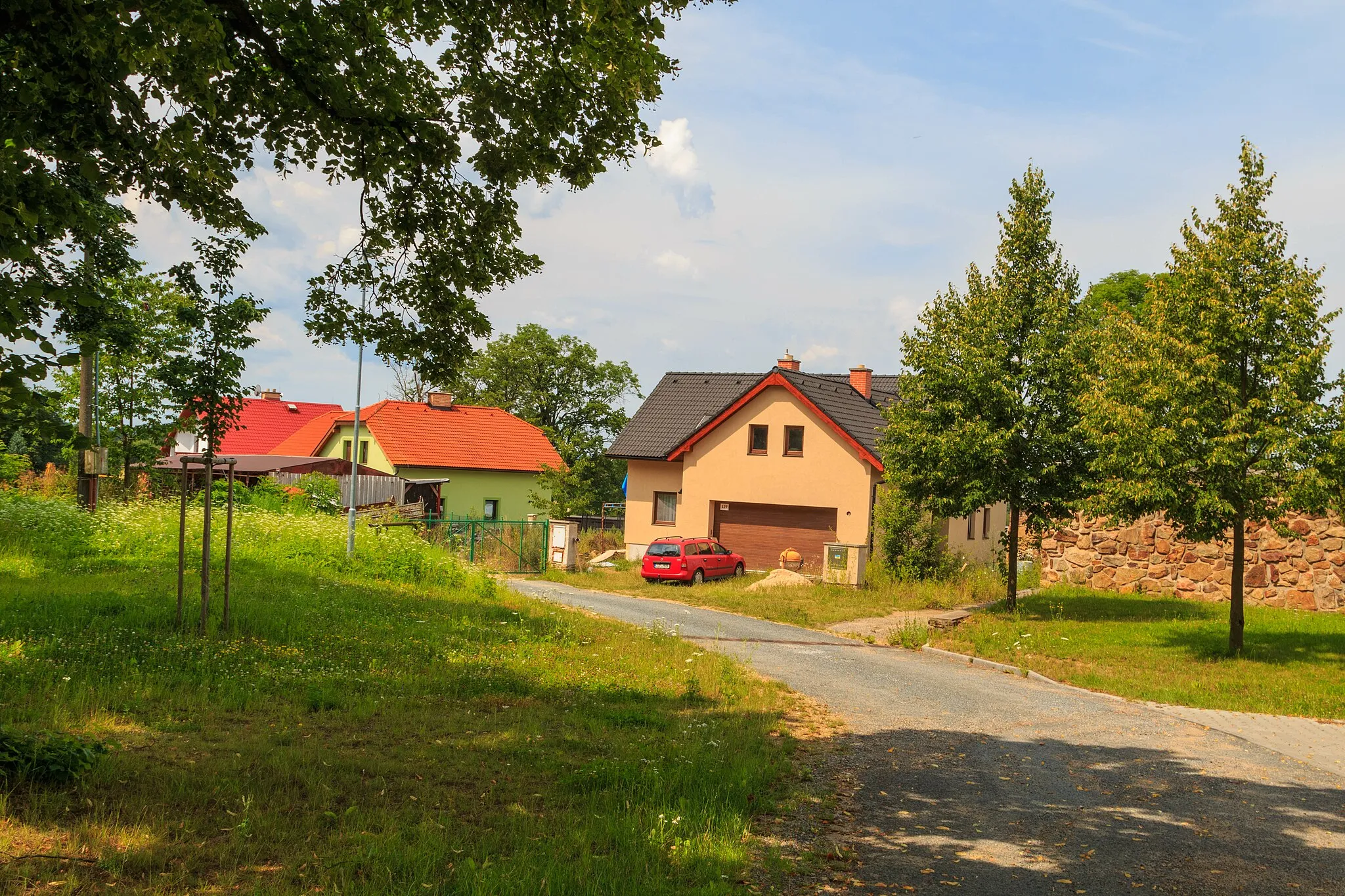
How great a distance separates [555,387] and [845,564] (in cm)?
4266

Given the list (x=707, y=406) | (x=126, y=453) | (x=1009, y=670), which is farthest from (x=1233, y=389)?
(x=707, y=406)

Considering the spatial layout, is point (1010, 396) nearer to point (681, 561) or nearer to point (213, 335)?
point (681, 561)

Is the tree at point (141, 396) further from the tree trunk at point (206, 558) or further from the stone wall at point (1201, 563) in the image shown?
the stone wall at point (1201, 563)

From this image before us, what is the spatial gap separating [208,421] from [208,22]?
17.7 ft

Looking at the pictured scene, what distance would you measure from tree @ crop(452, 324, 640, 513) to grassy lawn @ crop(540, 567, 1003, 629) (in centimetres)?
3676

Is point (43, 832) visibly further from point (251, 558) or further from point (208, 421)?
point (251, 558)

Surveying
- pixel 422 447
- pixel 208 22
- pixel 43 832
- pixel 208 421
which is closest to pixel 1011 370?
pixel 208 421

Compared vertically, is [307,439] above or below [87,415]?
above

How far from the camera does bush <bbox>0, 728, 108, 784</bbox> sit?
596cm

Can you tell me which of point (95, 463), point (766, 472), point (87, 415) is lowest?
point (95, 463)

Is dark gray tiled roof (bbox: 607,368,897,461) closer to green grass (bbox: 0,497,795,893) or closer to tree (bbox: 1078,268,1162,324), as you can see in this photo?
tree (bbox: 1078,268,1162,324)

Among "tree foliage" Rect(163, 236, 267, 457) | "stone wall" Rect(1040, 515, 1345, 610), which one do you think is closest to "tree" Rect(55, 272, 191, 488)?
"tree foliage" Rect(163, 236, 267, 457)

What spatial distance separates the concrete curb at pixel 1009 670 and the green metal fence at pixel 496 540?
14.2 m

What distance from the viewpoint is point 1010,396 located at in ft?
69.7
